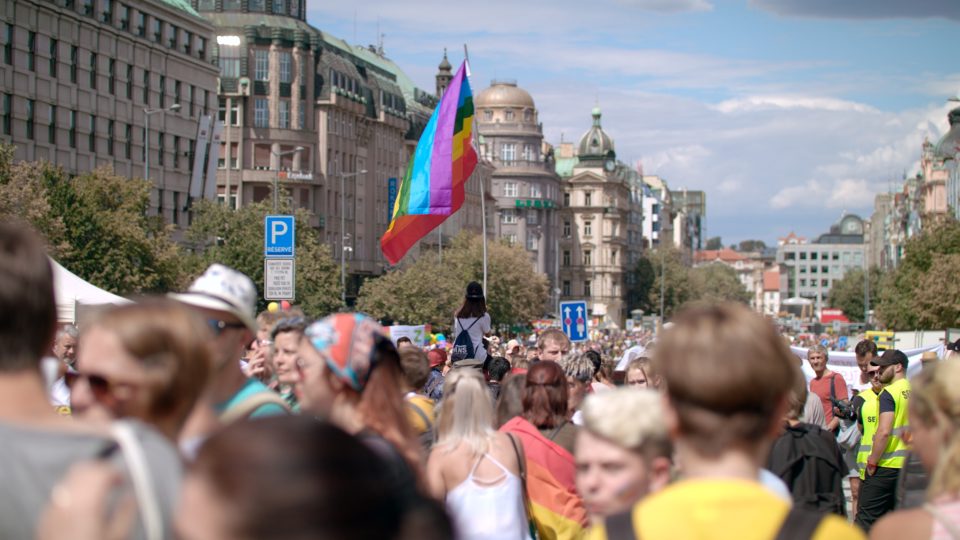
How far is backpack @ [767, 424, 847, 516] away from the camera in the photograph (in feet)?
28.6

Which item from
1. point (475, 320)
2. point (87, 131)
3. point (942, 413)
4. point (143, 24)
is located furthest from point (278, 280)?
point (143, 24)

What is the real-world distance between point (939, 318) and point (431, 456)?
231ft

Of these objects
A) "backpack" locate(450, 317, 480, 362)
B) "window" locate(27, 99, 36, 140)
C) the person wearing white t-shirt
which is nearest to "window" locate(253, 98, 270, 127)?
"window" locate(27, 99, 36, 140)

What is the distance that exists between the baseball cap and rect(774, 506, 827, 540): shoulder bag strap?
236 centimetres

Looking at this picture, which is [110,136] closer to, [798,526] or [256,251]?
[256,251]

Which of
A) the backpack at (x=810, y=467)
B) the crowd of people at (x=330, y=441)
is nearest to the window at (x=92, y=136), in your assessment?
the backpack at (x=810, y=467)

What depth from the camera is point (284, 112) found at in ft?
299

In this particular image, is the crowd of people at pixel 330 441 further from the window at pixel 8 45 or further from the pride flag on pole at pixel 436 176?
the window at pixel 8 45

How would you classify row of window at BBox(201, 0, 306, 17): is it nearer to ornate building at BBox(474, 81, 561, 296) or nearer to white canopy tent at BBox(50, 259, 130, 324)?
ornate building at BBox(474, 81, 561, 296)

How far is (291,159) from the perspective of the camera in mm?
91875

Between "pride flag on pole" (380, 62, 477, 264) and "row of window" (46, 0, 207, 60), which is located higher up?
"row of window" (46, 0, 207, 60)

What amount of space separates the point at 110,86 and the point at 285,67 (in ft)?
92.2

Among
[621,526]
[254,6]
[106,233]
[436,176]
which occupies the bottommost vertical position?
[621,526]

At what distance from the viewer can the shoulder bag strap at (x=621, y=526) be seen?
3.78m
